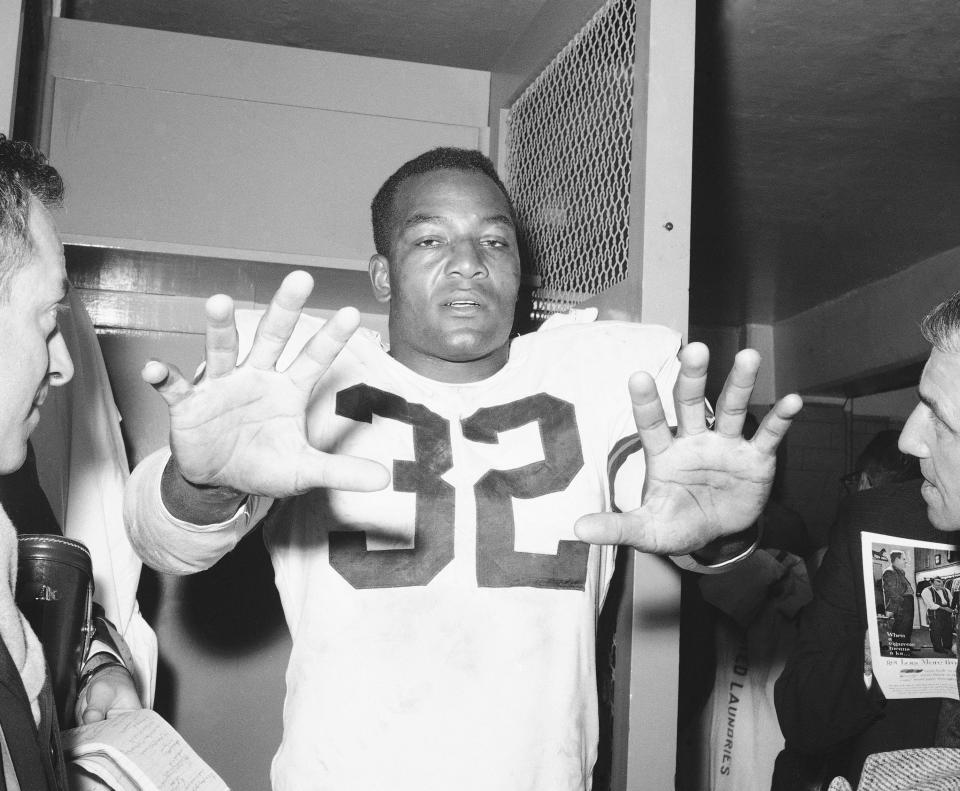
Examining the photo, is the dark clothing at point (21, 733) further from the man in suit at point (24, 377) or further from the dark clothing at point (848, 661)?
the dark clothing at point (848, 661)

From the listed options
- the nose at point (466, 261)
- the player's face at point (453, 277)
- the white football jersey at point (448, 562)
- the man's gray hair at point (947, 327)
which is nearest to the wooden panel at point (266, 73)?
the player's face at point (453, 277)

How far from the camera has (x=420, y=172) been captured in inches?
64.2

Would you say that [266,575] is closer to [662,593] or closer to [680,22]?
[662,593]

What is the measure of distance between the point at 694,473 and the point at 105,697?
82 centimetres

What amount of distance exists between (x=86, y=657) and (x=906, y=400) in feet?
15.3

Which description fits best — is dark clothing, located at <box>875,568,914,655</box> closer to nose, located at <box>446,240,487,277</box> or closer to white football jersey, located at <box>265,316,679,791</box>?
white football jersey, located at <box>265,316,679,791</box>

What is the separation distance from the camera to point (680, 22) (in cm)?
148

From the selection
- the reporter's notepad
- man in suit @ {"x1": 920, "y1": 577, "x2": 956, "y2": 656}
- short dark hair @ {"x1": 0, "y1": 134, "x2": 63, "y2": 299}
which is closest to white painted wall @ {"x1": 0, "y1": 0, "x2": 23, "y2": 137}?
short dark hair @ {"x1": 0, "y1": 134, "x2": 63, "y2": 299}

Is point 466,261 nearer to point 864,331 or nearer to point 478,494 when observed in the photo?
point 478,494

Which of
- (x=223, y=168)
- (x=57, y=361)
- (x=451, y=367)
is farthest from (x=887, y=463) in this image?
(x=57, y=361)

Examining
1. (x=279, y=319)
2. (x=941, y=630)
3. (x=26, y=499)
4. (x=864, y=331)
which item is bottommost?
(x=941, y=630)

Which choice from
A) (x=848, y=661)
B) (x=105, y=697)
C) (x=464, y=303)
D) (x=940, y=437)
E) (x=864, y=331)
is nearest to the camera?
(x=105, y=697)

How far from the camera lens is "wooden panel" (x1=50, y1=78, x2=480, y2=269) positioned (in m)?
2.18

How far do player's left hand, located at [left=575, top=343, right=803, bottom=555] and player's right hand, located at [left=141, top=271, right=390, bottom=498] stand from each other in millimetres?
322
